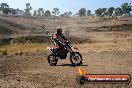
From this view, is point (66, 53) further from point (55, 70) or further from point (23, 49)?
point (23, 49)

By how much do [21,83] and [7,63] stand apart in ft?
21.6

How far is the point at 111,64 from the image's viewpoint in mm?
19578

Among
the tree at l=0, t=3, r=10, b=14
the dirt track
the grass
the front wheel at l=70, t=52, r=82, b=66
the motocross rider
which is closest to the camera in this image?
the dirt track

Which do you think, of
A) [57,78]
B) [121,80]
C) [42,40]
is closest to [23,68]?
[57,78]

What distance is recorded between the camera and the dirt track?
14.4 metres

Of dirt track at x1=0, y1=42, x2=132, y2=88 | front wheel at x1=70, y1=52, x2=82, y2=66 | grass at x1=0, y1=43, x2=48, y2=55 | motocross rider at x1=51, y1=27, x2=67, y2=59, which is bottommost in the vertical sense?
grass at x1=0, y1=43, x2=48, y2=55

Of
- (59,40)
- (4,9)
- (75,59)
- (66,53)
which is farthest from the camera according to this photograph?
(4,9)

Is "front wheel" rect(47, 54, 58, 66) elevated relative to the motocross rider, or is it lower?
lower

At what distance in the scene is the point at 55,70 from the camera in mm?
17953

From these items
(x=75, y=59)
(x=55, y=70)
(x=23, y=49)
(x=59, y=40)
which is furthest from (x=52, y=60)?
(x=23, y=49)

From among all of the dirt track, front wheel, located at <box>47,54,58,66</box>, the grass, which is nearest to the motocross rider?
front wheel, located at <box>47,54,58,66</box>

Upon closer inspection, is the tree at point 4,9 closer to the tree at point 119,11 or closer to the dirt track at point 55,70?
the tree at point 119,11

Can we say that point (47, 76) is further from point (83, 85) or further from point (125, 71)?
point (125, 71)

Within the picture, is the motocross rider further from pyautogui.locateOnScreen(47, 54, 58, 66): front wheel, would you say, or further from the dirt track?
the dirt track
